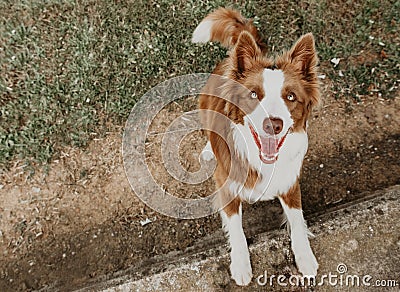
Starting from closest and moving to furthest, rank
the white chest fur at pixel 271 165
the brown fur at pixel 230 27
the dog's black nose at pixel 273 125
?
the dog's black nose at pixel 273 125
the white chest fur at pixel 271 165
the brown fur at pixel 230 27

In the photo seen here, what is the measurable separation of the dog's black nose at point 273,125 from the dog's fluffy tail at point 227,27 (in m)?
0.96

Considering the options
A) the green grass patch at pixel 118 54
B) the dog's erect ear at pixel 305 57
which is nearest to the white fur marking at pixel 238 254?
the dog's erect ear at pixel 305 57

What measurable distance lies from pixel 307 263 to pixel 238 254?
44 cm

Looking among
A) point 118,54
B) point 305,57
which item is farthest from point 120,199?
point 305,57

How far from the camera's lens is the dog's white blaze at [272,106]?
2.26 m

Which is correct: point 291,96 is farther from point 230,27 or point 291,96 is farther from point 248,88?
point 230,27

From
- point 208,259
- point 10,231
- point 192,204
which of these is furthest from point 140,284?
point 10,231

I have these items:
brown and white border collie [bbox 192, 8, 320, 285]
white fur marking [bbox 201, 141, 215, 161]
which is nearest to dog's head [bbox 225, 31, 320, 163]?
brown and white border collie [bbox 192, 8, 320, 285]

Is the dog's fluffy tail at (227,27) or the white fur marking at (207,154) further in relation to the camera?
the white fur marking at (207,154)

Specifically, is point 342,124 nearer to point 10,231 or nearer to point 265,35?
point 265,35

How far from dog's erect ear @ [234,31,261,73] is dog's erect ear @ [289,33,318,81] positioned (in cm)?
21

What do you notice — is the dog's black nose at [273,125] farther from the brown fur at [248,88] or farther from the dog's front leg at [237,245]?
the dog's front leg at [237,245]

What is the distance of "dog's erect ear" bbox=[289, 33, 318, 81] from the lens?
2.38 metres

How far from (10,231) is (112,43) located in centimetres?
196
